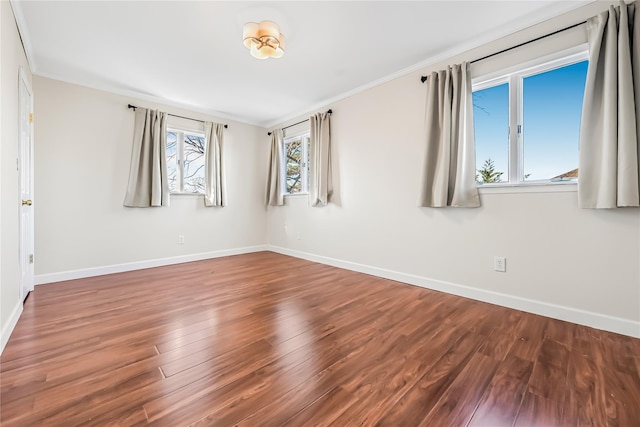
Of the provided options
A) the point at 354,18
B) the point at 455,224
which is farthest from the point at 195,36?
the point at 455,224

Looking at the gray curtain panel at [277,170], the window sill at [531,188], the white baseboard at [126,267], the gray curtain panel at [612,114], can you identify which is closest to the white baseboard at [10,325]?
the white baseboard at [126,267]

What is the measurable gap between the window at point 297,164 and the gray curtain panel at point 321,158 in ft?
1.51

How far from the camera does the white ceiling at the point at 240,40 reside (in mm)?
2096

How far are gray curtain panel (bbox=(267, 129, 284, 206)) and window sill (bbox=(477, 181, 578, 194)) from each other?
3.24 metres

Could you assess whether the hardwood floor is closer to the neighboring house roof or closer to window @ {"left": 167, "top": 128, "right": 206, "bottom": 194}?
the neighboring house roof

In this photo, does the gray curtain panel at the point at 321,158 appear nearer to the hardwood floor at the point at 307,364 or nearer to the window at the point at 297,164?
the window at the point at 297,164

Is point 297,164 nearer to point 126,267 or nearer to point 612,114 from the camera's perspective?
point 126,267

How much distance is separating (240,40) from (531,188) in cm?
292

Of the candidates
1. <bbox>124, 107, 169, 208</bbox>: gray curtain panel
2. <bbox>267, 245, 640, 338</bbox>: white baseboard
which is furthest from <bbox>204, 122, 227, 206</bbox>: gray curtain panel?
<bbox>267, 245, 640, 338</bbox>: white baseboard

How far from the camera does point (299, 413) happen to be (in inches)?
43.9

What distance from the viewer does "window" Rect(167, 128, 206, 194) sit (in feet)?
13.5

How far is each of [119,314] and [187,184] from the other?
2536 mm

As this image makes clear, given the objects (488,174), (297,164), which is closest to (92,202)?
(297,164)

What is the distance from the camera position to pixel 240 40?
2.51m
